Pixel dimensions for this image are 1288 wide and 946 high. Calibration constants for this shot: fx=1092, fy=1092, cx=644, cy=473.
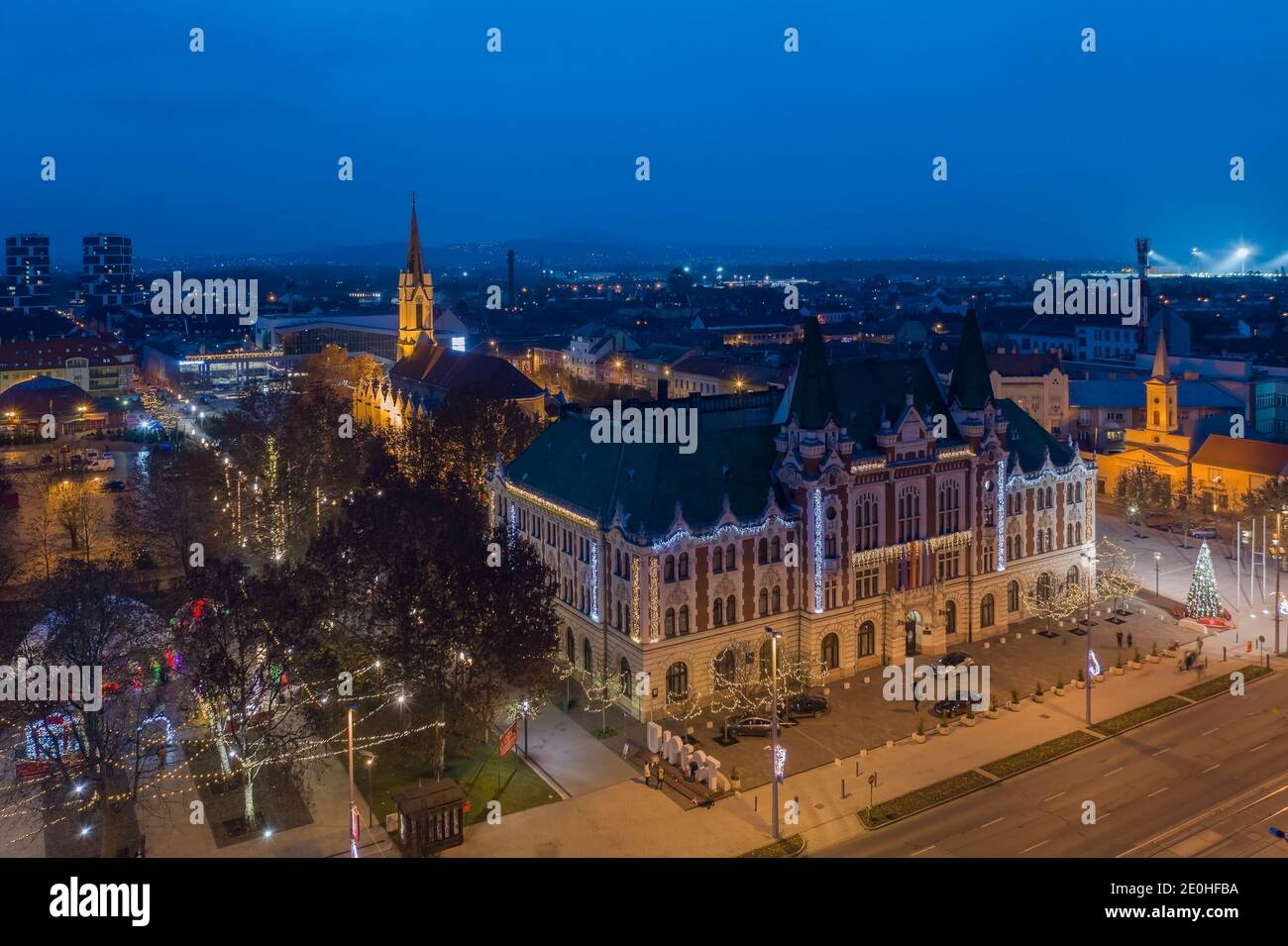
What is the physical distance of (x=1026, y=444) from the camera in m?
69.1

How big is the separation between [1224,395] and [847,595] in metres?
76.8

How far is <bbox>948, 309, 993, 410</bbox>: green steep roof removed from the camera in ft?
207

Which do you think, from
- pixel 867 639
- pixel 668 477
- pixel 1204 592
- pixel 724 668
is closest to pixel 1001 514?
pixel 867 639

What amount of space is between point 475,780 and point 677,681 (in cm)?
1205

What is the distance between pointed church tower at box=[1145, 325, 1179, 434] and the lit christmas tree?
4405 cm

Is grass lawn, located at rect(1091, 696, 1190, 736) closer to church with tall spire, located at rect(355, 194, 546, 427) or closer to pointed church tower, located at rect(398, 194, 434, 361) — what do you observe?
church with tall spire, located at rect(355, 194, 546, 427)

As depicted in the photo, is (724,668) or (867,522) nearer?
(724,668)

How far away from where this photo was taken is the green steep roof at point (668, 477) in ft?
182

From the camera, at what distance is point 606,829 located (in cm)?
4269

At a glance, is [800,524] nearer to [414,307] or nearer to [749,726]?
[749,726]

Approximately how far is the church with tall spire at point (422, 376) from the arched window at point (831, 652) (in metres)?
51.0

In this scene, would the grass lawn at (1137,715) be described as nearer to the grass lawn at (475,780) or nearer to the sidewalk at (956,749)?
the sidewalk at (956,749)

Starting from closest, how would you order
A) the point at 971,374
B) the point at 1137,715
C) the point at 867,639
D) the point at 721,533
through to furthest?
the point at 1137,715 < the point at 721,533 < the point at 867,639 < the point at 971,374

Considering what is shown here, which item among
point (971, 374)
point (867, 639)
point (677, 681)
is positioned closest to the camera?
point (677, 681)
